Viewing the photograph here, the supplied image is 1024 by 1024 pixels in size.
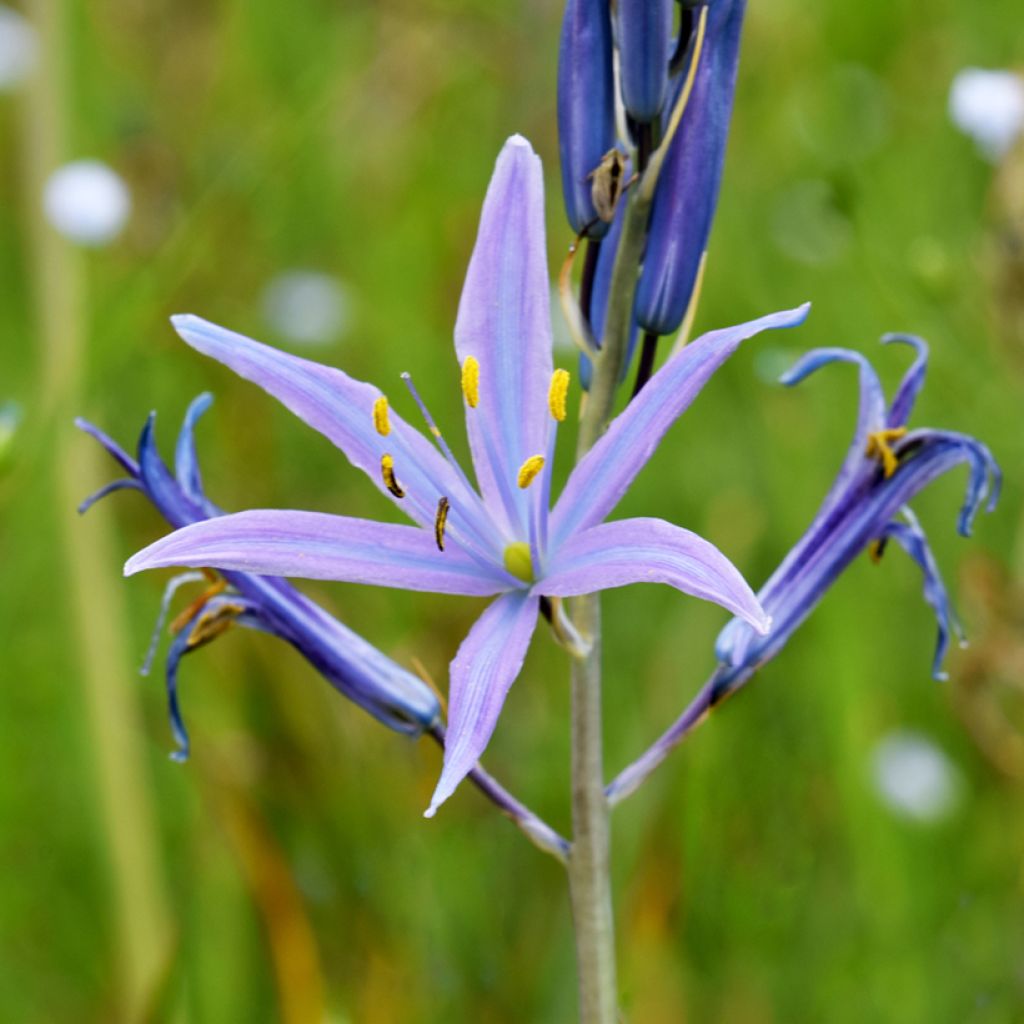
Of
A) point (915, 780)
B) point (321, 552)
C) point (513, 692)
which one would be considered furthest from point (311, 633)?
point (915, 780)

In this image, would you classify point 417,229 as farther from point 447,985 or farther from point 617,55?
point 617,55

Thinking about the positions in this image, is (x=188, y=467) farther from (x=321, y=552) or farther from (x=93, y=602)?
(x=93, y=602)

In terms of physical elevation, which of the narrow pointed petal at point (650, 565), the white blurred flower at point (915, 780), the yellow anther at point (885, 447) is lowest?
the white blurred flower at point (915, 780)

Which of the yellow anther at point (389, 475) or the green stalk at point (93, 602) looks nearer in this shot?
the yellow anther at point (389, 475)

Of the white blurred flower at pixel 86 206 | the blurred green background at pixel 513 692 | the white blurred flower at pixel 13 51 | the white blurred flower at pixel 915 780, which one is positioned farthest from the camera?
the white blurred flower at pixel 13 51

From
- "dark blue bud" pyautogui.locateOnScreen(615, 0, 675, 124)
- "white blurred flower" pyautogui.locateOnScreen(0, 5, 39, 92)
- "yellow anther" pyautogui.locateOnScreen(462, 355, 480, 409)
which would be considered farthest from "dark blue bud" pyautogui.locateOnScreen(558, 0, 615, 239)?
"white blurred flower" pyautogui.locateOnScreen(0, 5, 39, 92)

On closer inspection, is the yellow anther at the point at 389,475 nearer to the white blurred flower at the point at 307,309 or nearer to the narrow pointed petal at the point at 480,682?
the narrow pointed petal at the point at 480,682

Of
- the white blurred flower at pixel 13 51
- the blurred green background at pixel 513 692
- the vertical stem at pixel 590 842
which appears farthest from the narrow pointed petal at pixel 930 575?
the white blurred flower at pixel 13 51
